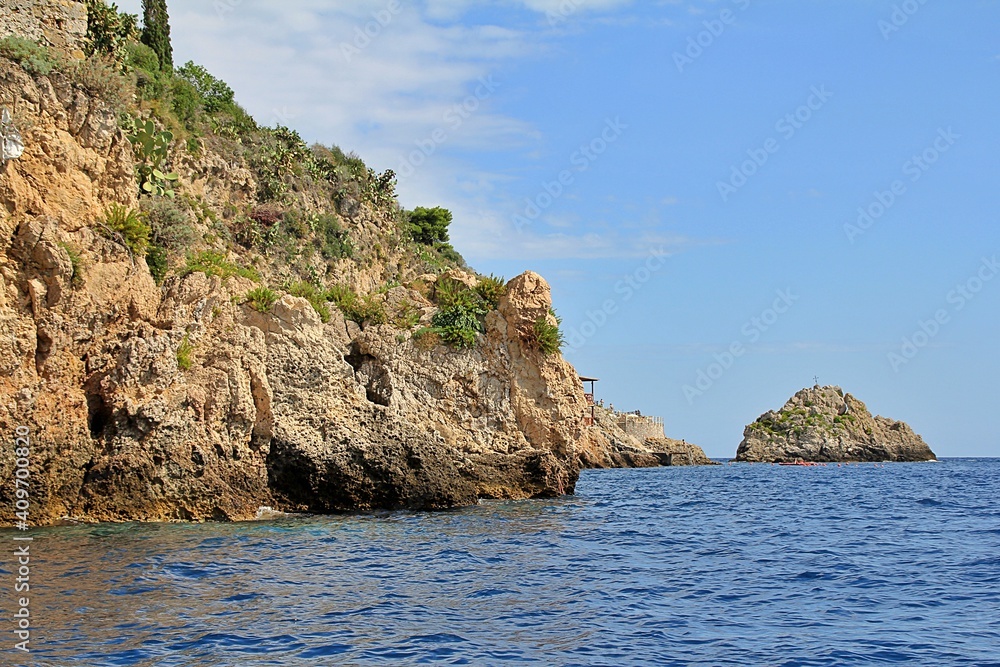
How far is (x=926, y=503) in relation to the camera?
26875 mm

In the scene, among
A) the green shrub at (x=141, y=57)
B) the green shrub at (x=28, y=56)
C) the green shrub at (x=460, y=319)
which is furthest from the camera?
the green shrub at (x=141, y=57)

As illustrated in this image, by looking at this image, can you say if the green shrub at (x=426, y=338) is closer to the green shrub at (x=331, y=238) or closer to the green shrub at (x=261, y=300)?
the green shrub at (x=261, y=300)

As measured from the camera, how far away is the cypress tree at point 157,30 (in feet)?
116

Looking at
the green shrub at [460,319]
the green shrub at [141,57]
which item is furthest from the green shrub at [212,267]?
the green shrub at [141,57]

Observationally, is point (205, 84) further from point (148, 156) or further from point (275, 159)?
point (148, 156)

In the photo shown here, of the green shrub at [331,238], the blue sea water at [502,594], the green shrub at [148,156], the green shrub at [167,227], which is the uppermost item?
the green shrub at [331,238]

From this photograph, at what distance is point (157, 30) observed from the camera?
3541cm

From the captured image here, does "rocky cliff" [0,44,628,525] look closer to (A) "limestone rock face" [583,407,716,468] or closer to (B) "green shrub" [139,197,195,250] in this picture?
(B) "green shrub" [139,197,195,250]

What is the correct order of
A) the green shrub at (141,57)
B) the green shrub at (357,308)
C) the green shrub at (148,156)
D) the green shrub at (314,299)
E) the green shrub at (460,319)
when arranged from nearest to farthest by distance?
the green shrub at (314,299)
the green shrub at (148,156)
the green shrub at (357,308)
the green shrub at (460,319)
the green shrub at (141,57)

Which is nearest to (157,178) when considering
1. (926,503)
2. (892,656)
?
(892,656)

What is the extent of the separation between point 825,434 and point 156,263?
7201cm

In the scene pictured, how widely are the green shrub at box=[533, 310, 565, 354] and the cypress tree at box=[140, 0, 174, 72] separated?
20505 millimetres

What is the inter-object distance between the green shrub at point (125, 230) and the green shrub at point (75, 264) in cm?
90

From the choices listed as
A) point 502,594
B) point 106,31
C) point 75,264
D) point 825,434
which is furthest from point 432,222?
point 825,434
